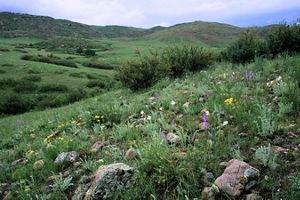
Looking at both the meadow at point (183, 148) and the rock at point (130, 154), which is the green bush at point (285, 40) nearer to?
the meadow at point (183, 148)

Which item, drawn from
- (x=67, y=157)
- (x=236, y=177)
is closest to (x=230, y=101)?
(x=236, y=177)

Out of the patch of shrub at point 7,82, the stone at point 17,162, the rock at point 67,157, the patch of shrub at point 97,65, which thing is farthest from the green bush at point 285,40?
the patch of shrub at point 97,65

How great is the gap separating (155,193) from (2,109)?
79.7ft

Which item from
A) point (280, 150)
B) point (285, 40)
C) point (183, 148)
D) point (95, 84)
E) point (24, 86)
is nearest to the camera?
point (280, 150)

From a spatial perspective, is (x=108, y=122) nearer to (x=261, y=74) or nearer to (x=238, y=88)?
(x=238, y=88)

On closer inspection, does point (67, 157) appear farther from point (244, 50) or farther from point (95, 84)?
point (95, 84)

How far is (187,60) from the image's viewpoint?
1252cm

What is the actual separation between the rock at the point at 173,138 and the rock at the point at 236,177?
121 cm

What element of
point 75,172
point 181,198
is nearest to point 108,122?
point 75,172

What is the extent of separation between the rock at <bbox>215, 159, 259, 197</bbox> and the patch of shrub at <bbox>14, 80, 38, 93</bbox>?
2866 cm

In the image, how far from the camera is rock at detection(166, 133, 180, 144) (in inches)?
180

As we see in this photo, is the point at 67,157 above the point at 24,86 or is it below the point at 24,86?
above

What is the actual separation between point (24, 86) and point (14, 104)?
466 centimetres

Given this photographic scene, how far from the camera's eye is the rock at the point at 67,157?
5.09 meters
